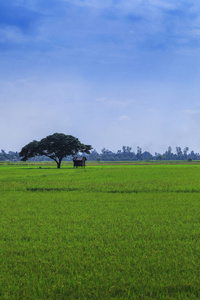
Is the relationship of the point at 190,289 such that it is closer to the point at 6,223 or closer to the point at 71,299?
the point at 71,299

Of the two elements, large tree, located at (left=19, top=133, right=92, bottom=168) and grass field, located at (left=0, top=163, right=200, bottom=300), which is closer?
grass field, located at (left=0, top=163, right=200, bottom=300)

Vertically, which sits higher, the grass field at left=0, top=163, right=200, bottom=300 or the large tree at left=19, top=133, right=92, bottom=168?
the large tree at left=19, top=133, right=92, bottom=168

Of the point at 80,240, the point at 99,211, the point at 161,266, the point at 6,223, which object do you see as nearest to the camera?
the point at 161,266

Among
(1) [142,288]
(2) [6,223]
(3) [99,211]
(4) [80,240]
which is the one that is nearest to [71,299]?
(1) [142,288]

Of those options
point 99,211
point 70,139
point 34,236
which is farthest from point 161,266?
point 70,139

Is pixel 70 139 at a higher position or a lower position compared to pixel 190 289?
higher

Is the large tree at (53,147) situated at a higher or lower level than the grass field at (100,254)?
higher

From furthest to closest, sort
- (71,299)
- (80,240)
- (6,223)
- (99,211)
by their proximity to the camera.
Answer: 1. (99,211)
2. (6,223)
3. (80,240)
4. (71,299)

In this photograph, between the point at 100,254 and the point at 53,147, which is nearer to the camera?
the point at 100,254

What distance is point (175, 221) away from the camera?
915cm

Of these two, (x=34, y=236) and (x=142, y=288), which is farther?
(x=34, y=236)

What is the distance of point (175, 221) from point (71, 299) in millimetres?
5911

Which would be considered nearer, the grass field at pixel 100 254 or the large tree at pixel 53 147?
the grass field at pixel 100 254

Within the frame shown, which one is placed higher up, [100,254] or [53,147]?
[53,147]
